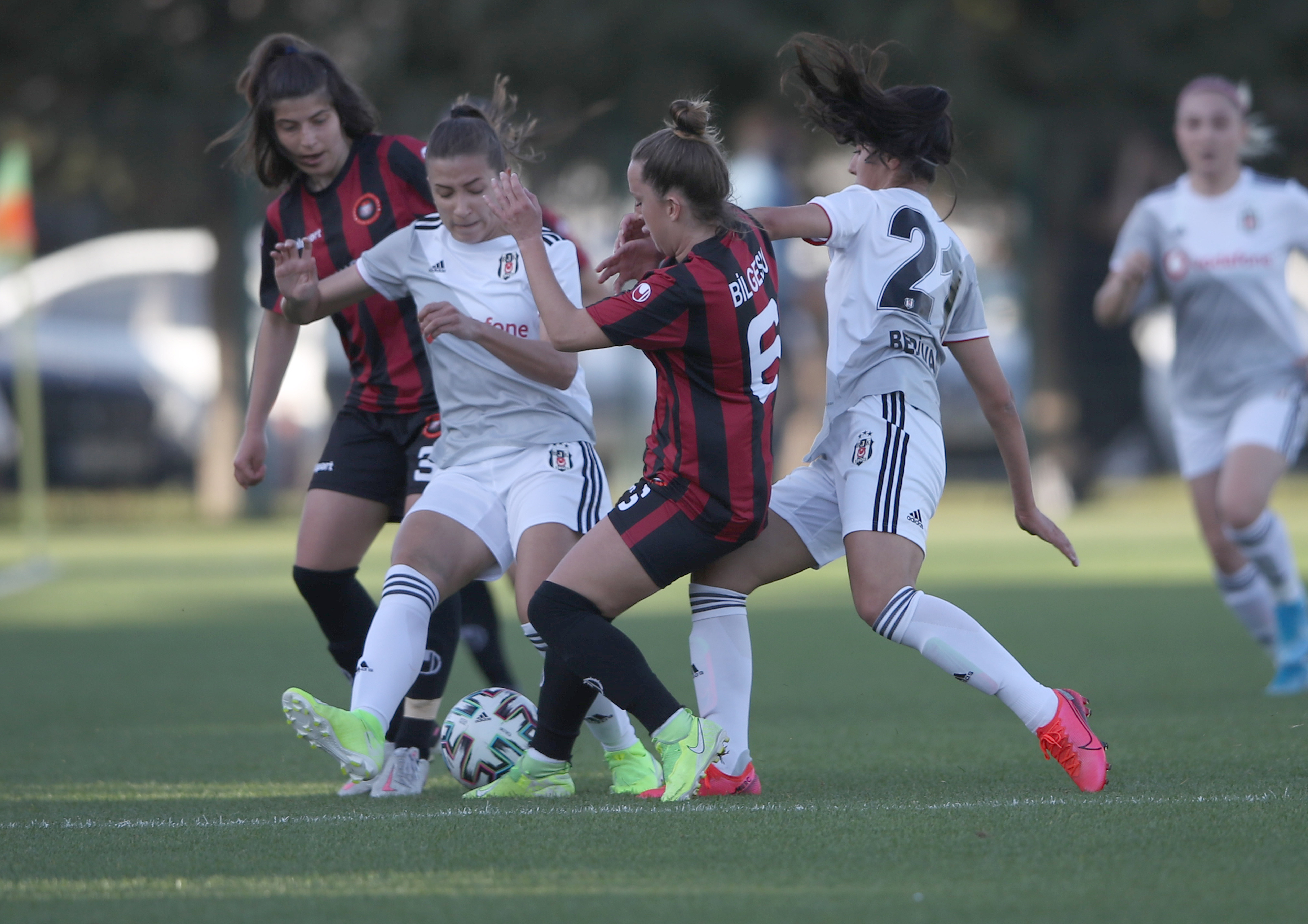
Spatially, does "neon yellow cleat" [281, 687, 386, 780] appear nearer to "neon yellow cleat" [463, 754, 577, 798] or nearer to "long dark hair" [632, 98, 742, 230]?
"neon yellow cleat" [463, 754, 577, 798]

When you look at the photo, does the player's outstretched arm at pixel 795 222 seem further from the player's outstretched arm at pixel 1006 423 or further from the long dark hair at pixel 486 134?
the long dark hair at pixel 486 134

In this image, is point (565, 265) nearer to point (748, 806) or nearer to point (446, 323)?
point (446, 323)

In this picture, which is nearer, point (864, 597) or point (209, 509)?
point (864, 597)

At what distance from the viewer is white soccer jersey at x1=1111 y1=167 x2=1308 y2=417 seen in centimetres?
697

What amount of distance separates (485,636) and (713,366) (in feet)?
7.20

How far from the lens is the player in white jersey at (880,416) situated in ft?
14.5

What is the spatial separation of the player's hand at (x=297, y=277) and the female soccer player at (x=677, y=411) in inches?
30.8

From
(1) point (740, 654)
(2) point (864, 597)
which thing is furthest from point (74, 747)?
(2) point (864, 597)

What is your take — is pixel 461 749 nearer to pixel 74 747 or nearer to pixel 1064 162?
pixel 74 747

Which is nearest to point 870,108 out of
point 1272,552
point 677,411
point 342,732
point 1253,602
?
point 677,411

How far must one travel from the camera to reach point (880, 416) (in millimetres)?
4574

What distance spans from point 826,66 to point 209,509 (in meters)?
15.9

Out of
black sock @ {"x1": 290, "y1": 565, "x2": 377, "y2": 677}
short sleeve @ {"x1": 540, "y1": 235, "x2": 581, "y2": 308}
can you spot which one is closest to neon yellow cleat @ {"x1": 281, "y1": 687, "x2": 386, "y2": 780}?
black sock @ {"x1": 290, "y1": 565, "x2": 377, "y2": 677}

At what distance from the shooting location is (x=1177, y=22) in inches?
771
